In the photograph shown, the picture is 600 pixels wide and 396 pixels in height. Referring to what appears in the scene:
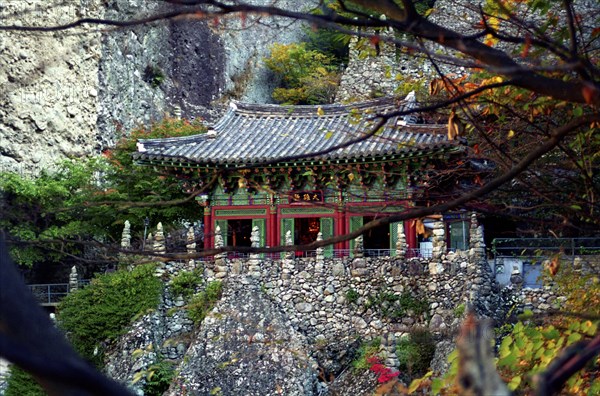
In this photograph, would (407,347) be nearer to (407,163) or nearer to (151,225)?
(407,163)

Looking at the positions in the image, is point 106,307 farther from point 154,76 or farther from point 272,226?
point 154,76

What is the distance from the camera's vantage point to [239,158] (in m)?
18.0

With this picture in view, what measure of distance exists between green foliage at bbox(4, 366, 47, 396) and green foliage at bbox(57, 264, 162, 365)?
3.50 feet

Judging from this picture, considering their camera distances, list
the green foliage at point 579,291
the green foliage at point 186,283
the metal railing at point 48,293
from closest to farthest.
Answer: the green foliage at point 579,291, the green foliage at point 186,283, the metal railing at point 48,293

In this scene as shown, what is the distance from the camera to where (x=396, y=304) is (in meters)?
16.8

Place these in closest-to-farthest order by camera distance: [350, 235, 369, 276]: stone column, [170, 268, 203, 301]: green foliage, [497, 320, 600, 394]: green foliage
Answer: [497, 320, 600, 394]: green foliage
[350, 235, 369, 276]: stone column
[170, 268, 203, 301]: green foliage

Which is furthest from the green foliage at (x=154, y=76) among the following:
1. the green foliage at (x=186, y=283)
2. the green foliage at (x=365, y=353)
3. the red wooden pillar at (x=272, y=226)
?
the green foliage at (x=365, y=353)

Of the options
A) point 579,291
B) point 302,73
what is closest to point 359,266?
point 579,291

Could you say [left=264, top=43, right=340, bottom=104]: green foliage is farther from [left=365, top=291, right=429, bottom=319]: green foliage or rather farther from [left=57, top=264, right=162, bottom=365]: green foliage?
[left=365, top=291, right=429, bottom=319]: green foliage

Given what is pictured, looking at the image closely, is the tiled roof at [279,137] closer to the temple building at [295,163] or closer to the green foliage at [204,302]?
the temple building at [295,163]

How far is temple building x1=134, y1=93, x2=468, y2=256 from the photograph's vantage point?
17.0 metres

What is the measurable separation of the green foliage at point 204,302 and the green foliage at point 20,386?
308 centimetres

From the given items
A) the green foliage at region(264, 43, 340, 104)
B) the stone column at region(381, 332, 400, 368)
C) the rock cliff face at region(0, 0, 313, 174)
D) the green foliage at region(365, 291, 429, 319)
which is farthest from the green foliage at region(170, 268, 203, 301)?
the green foliage at region(264, 43, 340, 104)

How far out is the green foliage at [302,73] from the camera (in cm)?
3212
